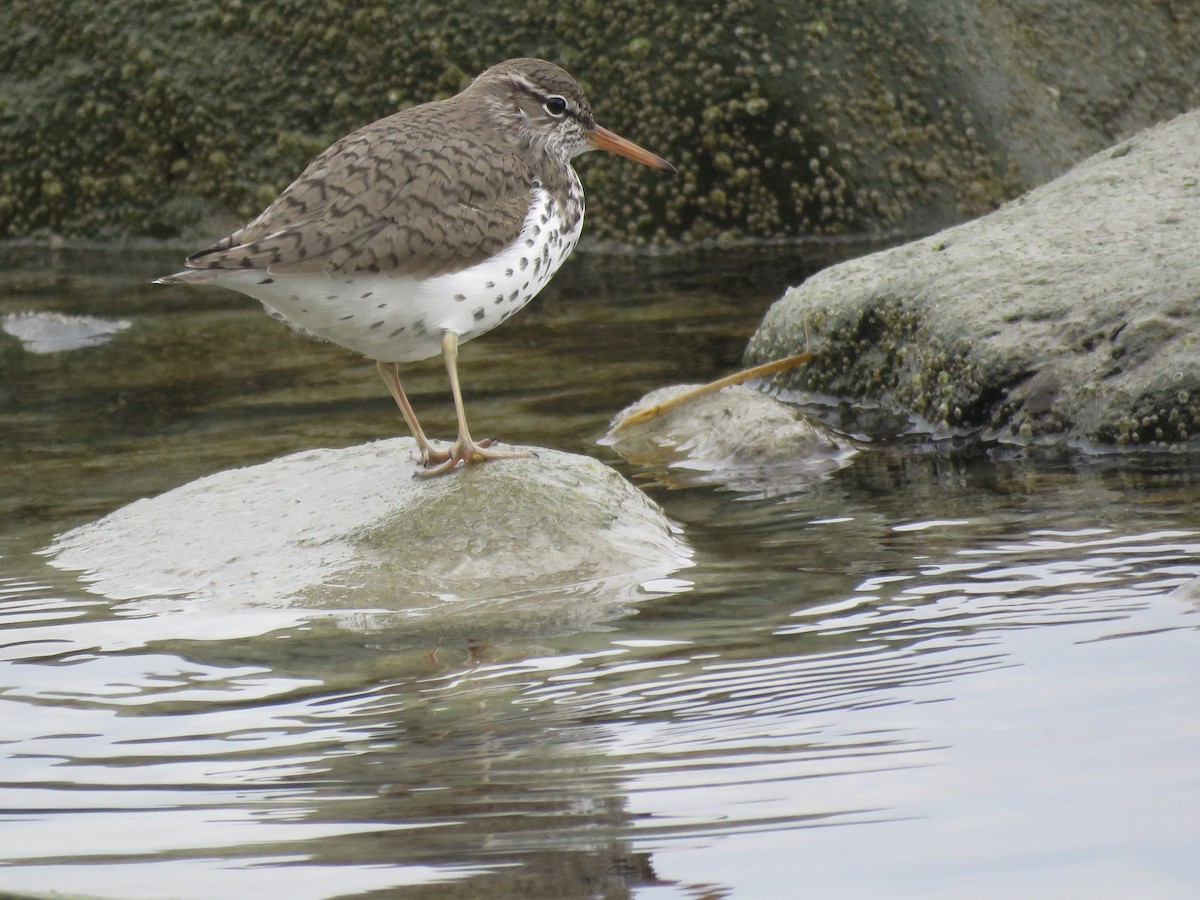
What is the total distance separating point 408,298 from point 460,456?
638 mm

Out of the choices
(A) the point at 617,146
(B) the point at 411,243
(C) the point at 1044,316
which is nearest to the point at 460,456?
(B) the point at 411,243

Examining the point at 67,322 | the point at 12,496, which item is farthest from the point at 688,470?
the point at 67,322

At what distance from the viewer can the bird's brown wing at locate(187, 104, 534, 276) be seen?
5.24m

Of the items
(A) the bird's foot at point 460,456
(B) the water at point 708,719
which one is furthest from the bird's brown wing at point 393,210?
(B) the water at point 708,719

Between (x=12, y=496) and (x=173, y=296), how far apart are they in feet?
14.5

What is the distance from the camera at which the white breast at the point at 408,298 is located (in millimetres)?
5297

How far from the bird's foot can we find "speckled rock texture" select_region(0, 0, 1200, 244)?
570cm

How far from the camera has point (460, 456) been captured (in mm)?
5727

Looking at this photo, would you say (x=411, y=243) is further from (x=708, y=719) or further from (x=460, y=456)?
(x=708, y=719)

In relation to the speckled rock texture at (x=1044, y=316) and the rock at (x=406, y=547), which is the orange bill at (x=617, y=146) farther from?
the rock at (x=406, y=547)

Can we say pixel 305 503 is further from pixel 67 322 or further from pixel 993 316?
pixel 67 322

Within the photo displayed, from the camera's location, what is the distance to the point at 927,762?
135 inches

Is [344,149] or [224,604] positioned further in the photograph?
[344,149]

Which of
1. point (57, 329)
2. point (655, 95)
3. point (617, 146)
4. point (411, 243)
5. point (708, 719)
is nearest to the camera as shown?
point (708, 719)
